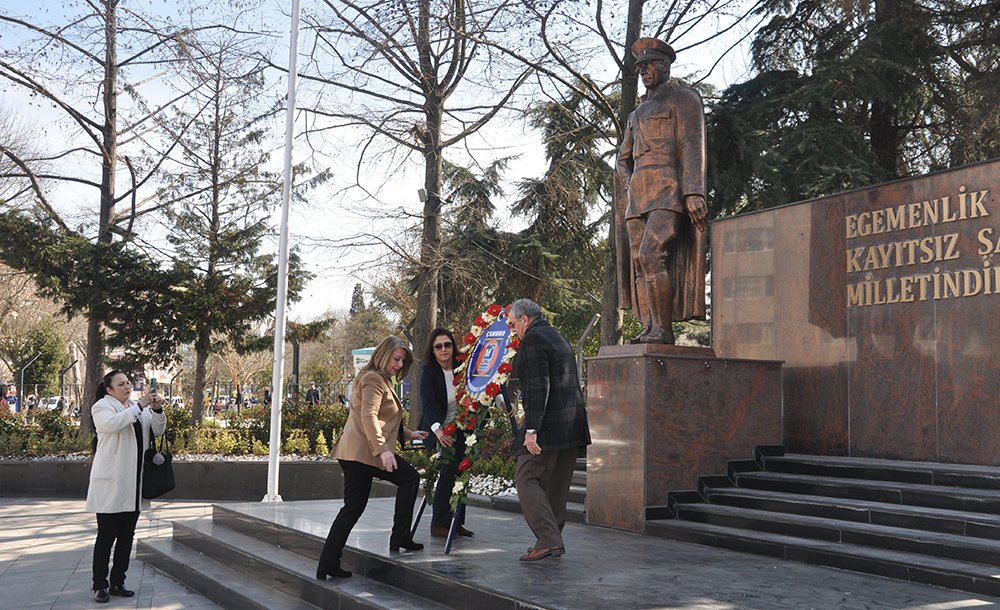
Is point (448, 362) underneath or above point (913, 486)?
above

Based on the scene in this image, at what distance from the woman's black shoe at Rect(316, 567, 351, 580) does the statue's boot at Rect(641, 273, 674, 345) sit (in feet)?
12.2

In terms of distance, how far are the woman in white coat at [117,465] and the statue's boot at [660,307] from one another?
462 cm

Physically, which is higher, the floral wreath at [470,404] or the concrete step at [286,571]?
the floral wreath at [470,404]

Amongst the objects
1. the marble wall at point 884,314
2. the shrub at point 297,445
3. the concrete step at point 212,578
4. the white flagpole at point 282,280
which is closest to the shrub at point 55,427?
the shrub at point 297,445

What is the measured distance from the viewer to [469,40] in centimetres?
1759

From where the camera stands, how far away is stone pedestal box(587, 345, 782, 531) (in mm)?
8367

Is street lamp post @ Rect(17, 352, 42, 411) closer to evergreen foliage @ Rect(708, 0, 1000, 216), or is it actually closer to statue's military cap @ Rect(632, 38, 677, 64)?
evergreen foliage @ Rect(708, 0, 1000, 216)

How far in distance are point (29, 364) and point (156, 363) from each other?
33.0m

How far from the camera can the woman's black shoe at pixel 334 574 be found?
689 centimetres

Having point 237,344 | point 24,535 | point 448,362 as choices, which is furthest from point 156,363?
point 448,362

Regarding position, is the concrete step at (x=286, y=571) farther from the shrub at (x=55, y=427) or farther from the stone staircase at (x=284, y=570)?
the shrub at (x=55, y=427)

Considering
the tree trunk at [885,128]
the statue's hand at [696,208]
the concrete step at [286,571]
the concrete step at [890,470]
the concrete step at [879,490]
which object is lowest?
the concrete step at [286,571]

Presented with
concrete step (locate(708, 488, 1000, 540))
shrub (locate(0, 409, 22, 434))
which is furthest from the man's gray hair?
shrub (locate(0, 409, 22, 434))

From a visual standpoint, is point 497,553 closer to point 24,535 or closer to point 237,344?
point 24,535
